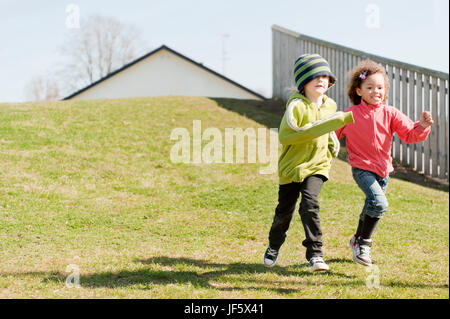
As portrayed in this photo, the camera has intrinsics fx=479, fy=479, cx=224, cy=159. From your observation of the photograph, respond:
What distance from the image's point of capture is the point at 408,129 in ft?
14.9

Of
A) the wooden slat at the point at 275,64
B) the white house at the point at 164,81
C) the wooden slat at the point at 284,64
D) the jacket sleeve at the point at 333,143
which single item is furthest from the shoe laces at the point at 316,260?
the white house at the point at 164,81

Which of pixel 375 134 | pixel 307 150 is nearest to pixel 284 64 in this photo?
pixel 375 134

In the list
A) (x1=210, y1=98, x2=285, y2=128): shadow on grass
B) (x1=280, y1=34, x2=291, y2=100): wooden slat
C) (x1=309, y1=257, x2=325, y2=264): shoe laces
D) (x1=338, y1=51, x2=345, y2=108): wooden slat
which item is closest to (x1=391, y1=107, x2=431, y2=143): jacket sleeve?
(x1=309, y1=257, x2=325, y2=264): shoe laces

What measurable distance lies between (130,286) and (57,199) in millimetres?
3558

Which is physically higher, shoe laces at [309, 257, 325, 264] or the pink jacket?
A: the pink jacket

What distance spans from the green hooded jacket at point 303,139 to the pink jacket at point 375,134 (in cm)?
38

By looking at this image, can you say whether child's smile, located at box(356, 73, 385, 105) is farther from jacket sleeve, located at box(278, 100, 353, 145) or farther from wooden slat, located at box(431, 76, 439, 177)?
wooden slat, located at box(431, 76, 439, 177)

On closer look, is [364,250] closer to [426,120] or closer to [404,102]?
[426,120]

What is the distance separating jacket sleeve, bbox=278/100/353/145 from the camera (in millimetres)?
3863

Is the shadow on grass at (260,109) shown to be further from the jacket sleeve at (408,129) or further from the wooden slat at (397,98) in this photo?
the jacket sleeve at (408,129)

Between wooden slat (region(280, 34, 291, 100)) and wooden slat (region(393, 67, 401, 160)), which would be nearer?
wooden slat (region(393, 67, 401, 160))

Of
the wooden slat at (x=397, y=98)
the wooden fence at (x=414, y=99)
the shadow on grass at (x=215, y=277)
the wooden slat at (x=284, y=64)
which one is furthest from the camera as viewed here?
the wooden slat at (x=284, y=64)

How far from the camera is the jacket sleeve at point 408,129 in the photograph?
448 centimetres

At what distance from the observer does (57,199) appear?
7.18 metres
